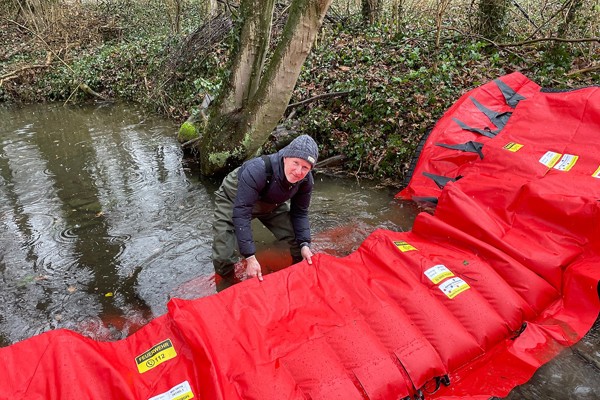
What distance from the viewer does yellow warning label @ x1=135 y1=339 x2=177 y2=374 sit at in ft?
7.16

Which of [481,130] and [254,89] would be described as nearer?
[481,130]

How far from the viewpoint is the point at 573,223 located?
3.12 metres

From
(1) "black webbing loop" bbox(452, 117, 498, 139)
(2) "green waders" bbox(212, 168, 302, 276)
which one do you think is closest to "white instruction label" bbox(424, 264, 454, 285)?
(2) "green waders" bbox(212, 168, 302, 276)

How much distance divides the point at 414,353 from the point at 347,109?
4.84 m

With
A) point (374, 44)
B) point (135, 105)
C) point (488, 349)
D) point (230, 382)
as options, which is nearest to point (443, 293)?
point (488, 349)

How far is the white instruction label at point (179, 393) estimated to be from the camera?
2.03 m

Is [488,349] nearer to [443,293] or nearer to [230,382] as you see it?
[443,293]

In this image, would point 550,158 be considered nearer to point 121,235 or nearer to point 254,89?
point 254,89

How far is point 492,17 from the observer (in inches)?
303

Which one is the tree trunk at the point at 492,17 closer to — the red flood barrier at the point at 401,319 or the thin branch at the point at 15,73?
the red flood barrier at the point at 401,319

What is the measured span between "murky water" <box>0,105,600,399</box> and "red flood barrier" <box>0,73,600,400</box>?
362mm

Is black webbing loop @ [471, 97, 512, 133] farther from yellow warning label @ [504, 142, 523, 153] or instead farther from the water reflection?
the water reflection

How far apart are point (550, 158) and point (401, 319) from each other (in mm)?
2288

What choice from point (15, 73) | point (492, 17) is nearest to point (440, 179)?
point (492, 17)
